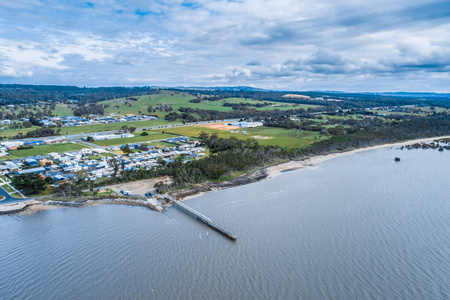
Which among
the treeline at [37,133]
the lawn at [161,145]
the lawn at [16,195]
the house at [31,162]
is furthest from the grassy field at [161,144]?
the lawn at [16,195]

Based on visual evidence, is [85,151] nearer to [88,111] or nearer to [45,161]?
[45,161]

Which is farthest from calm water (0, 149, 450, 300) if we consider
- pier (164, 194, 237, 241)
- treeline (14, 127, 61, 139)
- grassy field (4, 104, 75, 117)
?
grassy field (4, 104, 75, 117)


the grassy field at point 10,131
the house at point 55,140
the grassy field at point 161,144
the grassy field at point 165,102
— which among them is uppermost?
the grassy field at point 165,102

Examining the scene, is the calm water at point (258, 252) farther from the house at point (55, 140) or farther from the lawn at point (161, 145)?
the house at point (55, 140)

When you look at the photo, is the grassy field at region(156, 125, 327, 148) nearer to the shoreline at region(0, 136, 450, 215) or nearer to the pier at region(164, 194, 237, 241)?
the shoreline at region(0, 136, 450, 215)

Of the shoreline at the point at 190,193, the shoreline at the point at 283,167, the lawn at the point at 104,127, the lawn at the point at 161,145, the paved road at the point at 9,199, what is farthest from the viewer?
the lawn at the point at 104,127

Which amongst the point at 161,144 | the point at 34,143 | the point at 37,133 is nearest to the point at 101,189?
the point at 161,144

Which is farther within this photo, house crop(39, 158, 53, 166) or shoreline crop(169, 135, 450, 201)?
house crop(39, 158, 53, 166)
